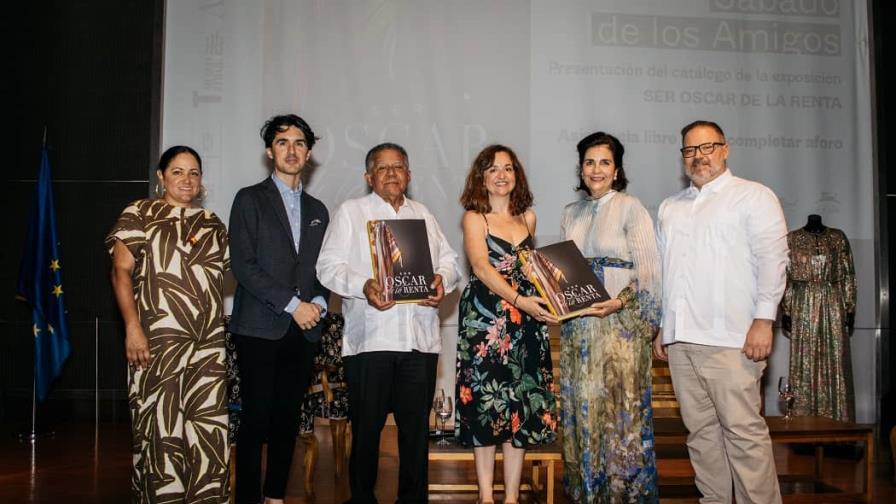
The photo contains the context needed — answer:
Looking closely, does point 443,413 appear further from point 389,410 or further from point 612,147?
point 612,147

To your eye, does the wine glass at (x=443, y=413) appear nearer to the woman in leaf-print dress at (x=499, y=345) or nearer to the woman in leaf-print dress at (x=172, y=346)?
the woman in leaf-print dress at (x=499, y=345)

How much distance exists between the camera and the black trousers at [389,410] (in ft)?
9.76

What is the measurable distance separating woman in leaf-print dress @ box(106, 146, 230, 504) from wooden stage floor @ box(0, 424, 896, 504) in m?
0.78

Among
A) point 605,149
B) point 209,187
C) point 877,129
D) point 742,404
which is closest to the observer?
point 742,404

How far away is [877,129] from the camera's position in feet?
20.1

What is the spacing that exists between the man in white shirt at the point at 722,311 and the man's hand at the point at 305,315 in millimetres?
1429

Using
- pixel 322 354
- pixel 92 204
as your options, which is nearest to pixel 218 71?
pixel 92 204

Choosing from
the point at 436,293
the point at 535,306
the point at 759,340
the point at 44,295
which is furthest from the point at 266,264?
the point at 44,295

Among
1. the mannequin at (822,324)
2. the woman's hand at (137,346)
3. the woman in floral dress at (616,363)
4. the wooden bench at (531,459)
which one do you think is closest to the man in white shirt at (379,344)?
the wooden bench at (531,459)

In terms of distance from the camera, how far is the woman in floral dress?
295 centimetres

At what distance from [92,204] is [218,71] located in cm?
151

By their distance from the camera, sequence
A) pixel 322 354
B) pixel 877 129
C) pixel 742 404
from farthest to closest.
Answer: pixel 877 129, pixel 322 354, pixel 742 404

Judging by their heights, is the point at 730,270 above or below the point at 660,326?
above

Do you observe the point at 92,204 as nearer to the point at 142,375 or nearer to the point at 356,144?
the point at 356,144
